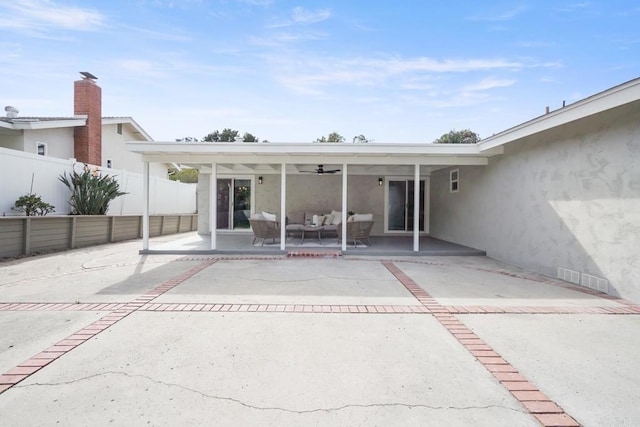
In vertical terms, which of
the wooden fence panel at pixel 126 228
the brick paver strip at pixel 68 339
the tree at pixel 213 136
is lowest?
the brick paver strip at pixel 68 339

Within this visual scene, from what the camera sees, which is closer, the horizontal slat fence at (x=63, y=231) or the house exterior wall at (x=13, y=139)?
the horizontal slat fence at (x=63, y=231)

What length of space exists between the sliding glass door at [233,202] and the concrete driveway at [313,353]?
682cm

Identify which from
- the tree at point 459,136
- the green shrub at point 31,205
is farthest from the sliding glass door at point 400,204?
the tree at point 459,136

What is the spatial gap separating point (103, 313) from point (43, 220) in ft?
19.8

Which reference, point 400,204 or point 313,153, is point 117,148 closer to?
point 313,153

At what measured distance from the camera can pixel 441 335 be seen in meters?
3.38

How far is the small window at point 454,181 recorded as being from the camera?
10.2 m

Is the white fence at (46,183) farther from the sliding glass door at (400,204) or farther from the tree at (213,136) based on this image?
the tree at (213,136)

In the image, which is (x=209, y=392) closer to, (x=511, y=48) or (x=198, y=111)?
(x=511, y=48)

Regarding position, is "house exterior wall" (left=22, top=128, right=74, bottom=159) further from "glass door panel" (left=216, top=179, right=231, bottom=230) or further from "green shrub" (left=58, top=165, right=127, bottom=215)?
"glass door panel" (left=216, top=179, right=231, bottom=230)

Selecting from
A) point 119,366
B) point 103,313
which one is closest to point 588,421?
point 119,366

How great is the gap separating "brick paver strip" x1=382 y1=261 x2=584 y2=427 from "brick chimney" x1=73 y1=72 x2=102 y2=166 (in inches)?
570

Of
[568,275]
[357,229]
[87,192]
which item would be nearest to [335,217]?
[357,229]

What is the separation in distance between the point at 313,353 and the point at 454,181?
8.92 meters
